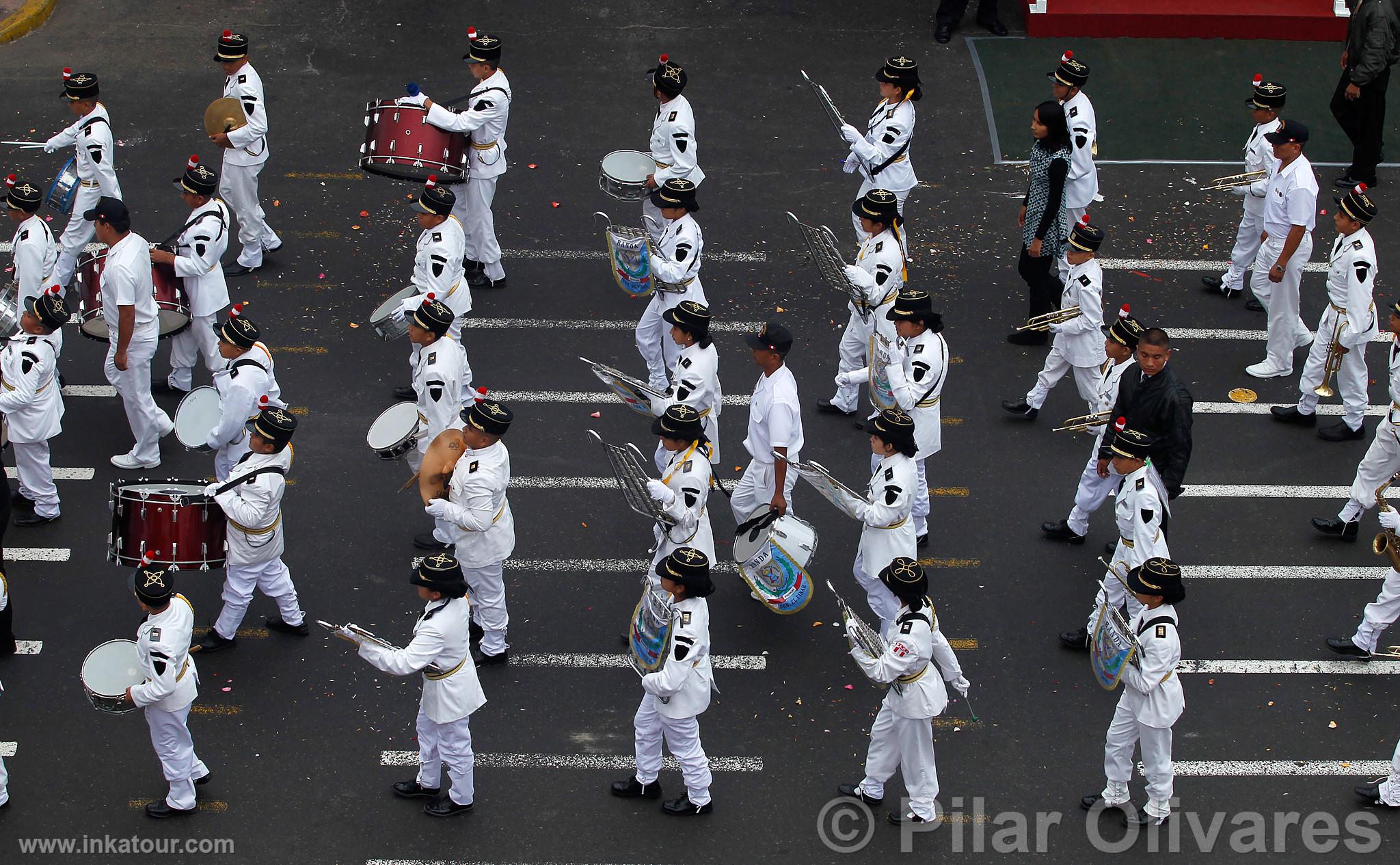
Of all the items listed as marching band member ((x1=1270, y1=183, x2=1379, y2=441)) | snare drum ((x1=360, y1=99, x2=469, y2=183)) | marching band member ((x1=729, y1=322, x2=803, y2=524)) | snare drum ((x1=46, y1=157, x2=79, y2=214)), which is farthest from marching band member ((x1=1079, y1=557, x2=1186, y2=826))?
snare drum ((x1=46, y1=157, x2=79, y2=214))

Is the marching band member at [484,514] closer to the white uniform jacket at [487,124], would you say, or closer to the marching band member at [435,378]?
the marching band member at [435,378]

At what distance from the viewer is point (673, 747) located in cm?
841

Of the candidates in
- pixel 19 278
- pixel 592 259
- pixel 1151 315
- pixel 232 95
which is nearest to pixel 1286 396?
pixel 1151 315

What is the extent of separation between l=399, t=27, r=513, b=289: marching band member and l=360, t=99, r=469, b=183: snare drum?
0.40 ft

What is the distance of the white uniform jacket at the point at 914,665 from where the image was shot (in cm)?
800

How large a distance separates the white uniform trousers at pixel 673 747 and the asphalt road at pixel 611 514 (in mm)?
247

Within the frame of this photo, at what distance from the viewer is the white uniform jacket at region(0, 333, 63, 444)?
10.1 meters

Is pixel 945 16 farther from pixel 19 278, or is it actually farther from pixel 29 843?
pixel 29 843

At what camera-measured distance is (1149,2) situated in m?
17.6

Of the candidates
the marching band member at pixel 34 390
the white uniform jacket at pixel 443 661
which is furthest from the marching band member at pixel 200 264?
the white uniform jacket at pixel 443 661

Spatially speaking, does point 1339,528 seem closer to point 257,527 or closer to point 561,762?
point 561,762

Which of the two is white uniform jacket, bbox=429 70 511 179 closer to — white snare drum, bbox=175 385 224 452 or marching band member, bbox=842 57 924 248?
marching band member, bbox=842 57 924 248

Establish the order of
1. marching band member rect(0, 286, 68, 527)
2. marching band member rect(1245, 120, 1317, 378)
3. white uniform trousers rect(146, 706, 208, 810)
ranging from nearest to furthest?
1. white uniform trousers rect(146, 706, 208, 810)
2. marching band member rect(0, 286, 68, 527)
3. marching band member rect(1245, 120, 1317, 378)

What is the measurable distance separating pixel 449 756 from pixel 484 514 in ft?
5.07
